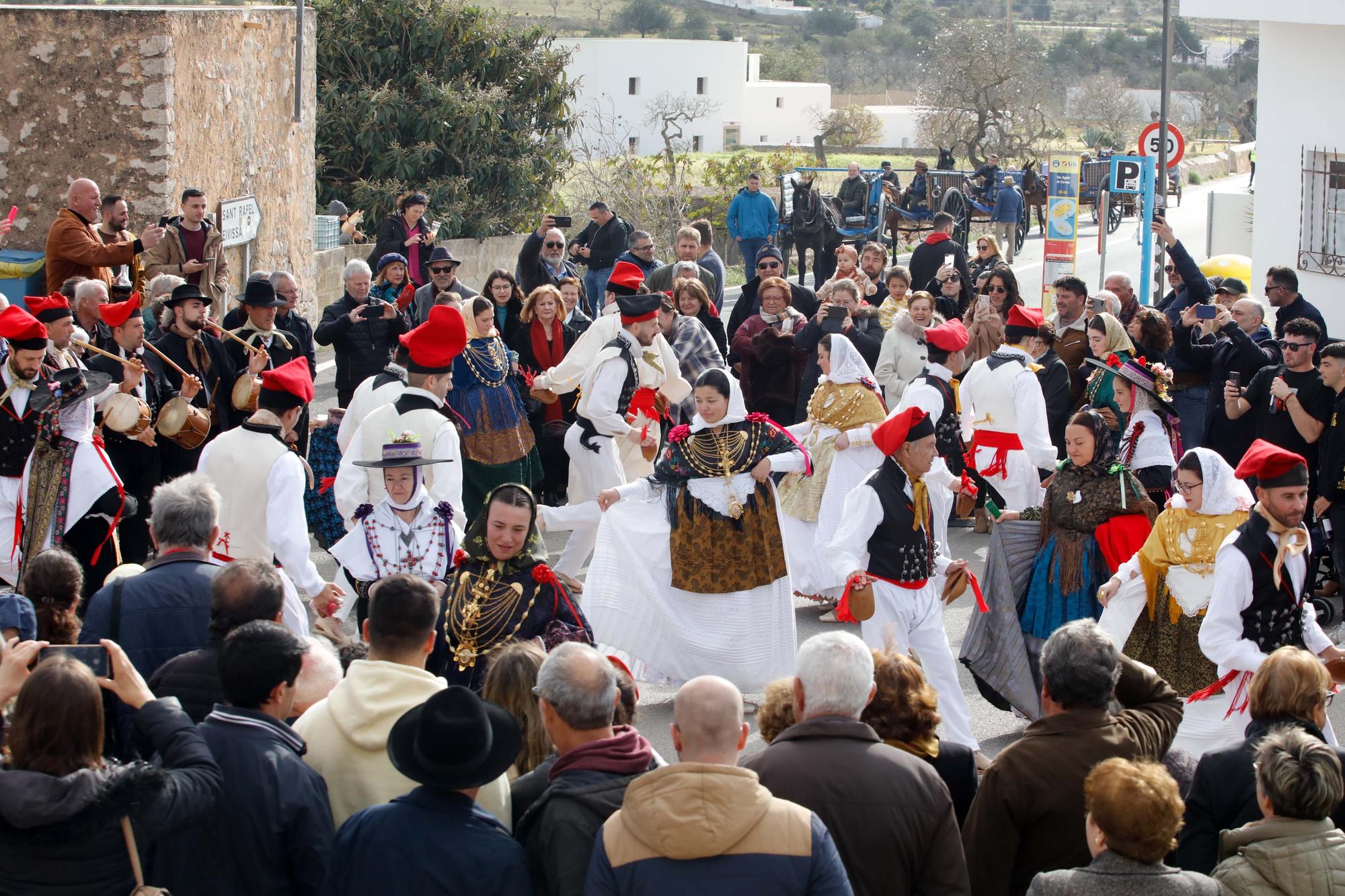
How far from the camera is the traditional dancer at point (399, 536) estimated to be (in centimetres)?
626

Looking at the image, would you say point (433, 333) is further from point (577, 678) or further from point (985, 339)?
point (985, 339)

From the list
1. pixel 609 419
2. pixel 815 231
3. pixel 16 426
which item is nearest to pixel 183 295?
pixel 16 426

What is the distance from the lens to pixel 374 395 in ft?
25.1

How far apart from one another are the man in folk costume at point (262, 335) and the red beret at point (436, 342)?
2295 millimetres

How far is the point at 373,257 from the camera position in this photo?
45.8 ft

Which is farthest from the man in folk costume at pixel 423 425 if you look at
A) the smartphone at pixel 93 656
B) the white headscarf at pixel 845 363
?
the smartphone at pixel 93 656

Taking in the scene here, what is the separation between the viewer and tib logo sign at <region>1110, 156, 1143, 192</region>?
1630cm

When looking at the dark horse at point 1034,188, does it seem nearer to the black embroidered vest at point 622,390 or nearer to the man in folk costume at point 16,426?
the black embroidered vest at point 622,390

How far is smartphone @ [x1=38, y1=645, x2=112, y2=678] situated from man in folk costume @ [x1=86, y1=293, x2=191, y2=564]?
428cm

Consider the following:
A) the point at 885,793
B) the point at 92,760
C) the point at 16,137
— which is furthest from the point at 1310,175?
the point at 92,760

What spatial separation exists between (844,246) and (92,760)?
1030 centimetres

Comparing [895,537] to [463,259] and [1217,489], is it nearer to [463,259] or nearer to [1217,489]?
[1217,489]

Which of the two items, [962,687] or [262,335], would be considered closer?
[962,687]

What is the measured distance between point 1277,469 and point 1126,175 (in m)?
11.2
